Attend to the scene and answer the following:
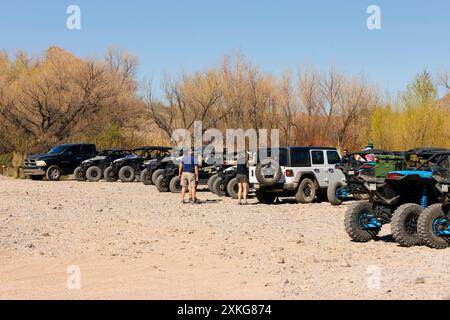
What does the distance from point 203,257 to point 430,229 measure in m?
3.64

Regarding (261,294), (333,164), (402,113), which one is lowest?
(261,294)

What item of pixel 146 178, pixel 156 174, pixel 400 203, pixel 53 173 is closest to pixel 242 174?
pixel 156 174

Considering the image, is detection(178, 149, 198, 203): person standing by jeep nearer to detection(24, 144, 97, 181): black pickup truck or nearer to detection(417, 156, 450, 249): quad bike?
detection(417, 156, 450, 249): quad bike

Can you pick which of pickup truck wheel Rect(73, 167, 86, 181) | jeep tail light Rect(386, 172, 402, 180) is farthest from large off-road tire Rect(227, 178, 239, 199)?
pickup truck wheel Rect(73, 167, 86, 181)

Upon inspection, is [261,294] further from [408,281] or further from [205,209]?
[205,209]

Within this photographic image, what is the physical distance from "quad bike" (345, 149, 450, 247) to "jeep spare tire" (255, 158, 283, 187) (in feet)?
21.4

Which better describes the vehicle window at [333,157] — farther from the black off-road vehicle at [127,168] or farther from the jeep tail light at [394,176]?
the black off-road vehicle at [127,168]

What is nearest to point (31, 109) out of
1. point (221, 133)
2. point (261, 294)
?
point (221, 133)

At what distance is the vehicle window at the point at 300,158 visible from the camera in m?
19.2

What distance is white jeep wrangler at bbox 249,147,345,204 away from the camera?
18.9 meters

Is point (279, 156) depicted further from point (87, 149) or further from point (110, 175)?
point (87, 149)

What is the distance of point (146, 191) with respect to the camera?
79.1 ft
